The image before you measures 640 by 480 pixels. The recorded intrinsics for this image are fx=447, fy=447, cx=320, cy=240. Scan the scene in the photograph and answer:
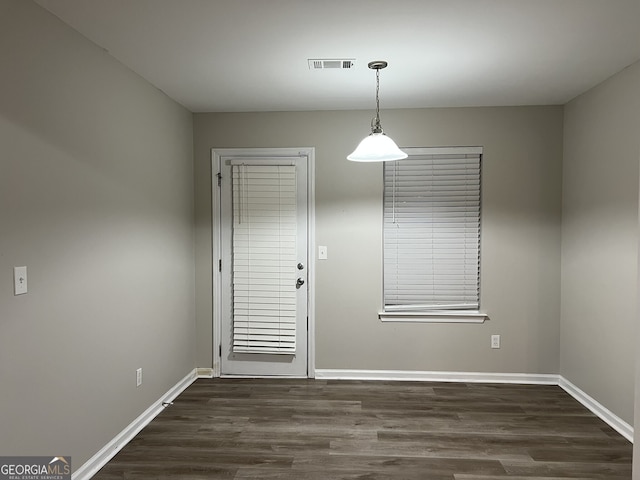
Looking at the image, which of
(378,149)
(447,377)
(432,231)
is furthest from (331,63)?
(447,377)

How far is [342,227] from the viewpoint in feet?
13.9

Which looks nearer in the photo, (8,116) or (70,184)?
(8,116)

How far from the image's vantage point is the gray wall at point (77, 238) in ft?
6.73

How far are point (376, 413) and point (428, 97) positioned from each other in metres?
2.63

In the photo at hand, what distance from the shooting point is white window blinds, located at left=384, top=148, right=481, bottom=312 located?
4.15 meters

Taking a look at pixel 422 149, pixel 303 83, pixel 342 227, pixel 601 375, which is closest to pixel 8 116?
pixel 303 83

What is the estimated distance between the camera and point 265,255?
4.28 metres

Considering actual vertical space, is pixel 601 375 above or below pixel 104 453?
above

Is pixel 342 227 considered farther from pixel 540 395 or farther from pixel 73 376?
pixel 73 376

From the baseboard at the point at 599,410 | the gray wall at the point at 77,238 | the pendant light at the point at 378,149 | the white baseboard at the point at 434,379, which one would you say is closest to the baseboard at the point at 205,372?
the white baseboard at the point at 434,379

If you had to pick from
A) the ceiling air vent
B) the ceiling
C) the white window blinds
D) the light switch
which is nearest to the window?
the white window blinds

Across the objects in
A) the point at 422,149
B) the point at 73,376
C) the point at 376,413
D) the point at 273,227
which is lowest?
the point at 376,413

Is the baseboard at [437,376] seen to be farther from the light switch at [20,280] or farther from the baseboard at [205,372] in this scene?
the light switch at [20,280]

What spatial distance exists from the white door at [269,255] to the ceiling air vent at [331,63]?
1.27 m
